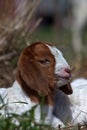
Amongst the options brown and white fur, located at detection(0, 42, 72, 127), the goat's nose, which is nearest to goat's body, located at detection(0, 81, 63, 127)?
brown and white fur, located at detection(0, 42, 72, 127)

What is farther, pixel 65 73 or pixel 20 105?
pixel 20 105

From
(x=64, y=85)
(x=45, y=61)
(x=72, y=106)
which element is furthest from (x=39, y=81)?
(x=72, y=106)

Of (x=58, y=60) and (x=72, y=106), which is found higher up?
(x=58, y=60)

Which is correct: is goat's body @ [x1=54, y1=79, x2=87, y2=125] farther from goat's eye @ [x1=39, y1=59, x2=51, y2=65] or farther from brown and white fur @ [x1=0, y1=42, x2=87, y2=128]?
goat's eye @ [x1=39, y1=59, x2=51, y2=65]

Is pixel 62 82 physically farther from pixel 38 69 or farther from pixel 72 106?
pixel 72 106

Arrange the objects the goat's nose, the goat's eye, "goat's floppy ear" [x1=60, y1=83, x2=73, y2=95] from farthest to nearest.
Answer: "goat's floppy ear" [x1=60, y1=83, x2=73, y2=95] < the goat's eye < the goat's nose

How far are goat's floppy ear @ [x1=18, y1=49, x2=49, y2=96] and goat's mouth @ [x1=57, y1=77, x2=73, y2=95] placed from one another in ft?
0.36

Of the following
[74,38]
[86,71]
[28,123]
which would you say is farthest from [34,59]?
[74,38]

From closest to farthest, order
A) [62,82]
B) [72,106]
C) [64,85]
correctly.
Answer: [62,82]
[64,85]
[72,106]

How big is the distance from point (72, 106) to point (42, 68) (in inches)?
23.3

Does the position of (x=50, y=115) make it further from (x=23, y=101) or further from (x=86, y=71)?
(x=86, y=71)

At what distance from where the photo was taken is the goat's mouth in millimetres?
5277

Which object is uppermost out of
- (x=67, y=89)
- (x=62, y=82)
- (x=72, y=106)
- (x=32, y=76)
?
(x=32, y=76)

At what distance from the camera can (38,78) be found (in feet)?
17.3
